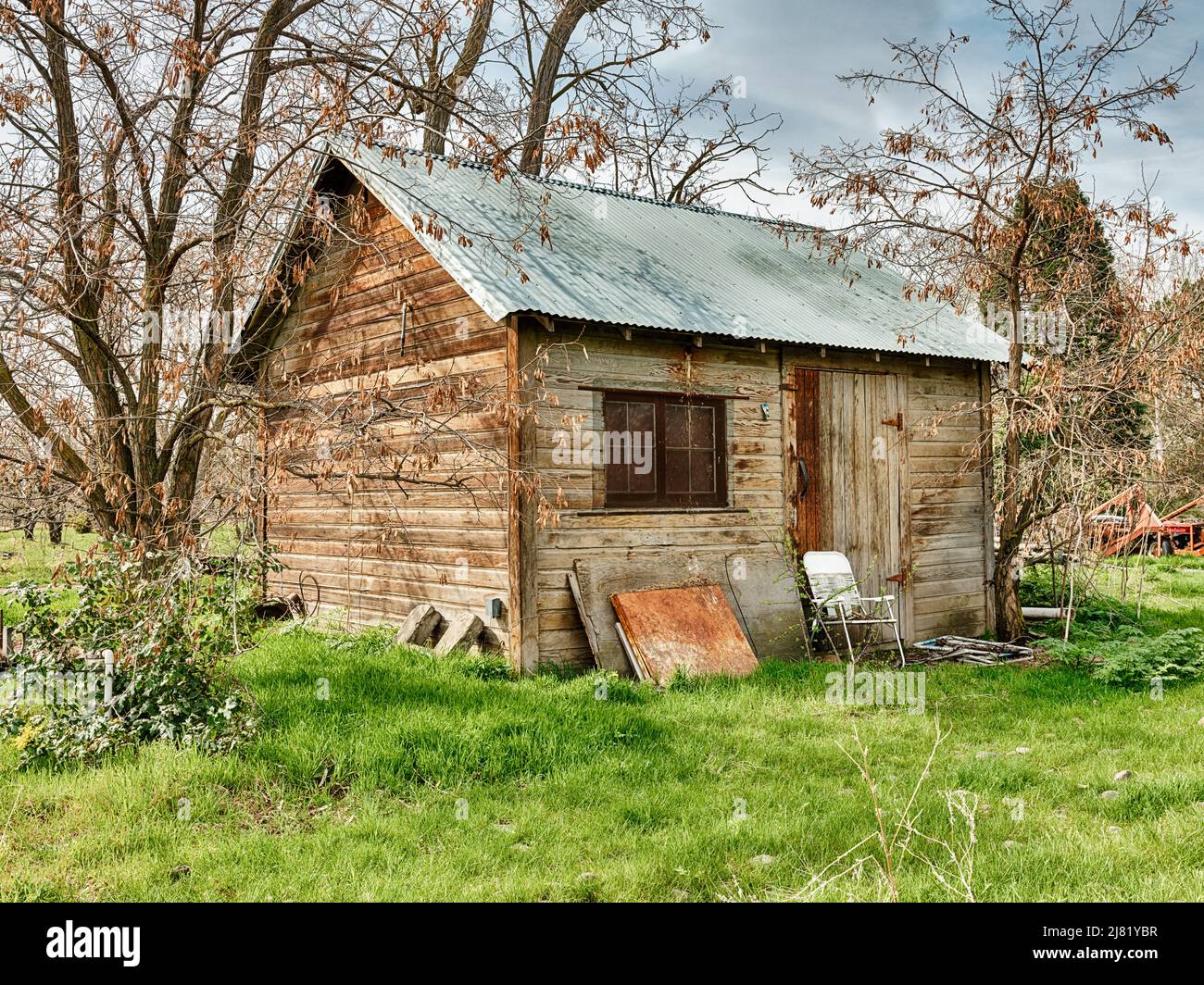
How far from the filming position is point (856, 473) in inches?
471

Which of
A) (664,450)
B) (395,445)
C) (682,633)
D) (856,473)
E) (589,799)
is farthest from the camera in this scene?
(856,473)

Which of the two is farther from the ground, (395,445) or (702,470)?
(395,445)

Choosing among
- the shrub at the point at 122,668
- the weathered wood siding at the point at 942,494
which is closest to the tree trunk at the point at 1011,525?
the weathered wood siding at the point at 942,494

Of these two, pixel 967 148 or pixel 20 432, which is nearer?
pixel 20 432

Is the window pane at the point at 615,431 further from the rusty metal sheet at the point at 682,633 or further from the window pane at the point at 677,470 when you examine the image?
the rusty metal sheet at the point at 682,633

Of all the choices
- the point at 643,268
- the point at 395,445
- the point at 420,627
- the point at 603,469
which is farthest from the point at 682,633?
the point at 643,268

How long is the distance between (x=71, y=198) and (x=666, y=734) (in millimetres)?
6076

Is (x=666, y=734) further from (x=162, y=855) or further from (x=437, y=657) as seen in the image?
(x=162, y=855)

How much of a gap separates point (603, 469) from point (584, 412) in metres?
Answer: 0.61

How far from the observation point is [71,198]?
7500mm

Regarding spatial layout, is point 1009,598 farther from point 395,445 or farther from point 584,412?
point 395,445

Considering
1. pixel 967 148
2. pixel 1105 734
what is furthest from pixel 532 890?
pixel 967 148

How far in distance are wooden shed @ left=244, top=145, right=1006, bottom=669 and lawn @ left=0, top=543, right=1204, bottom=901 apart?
1.84 meters

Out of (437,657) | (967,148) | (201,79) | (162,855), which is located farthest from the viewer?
(967,148)
